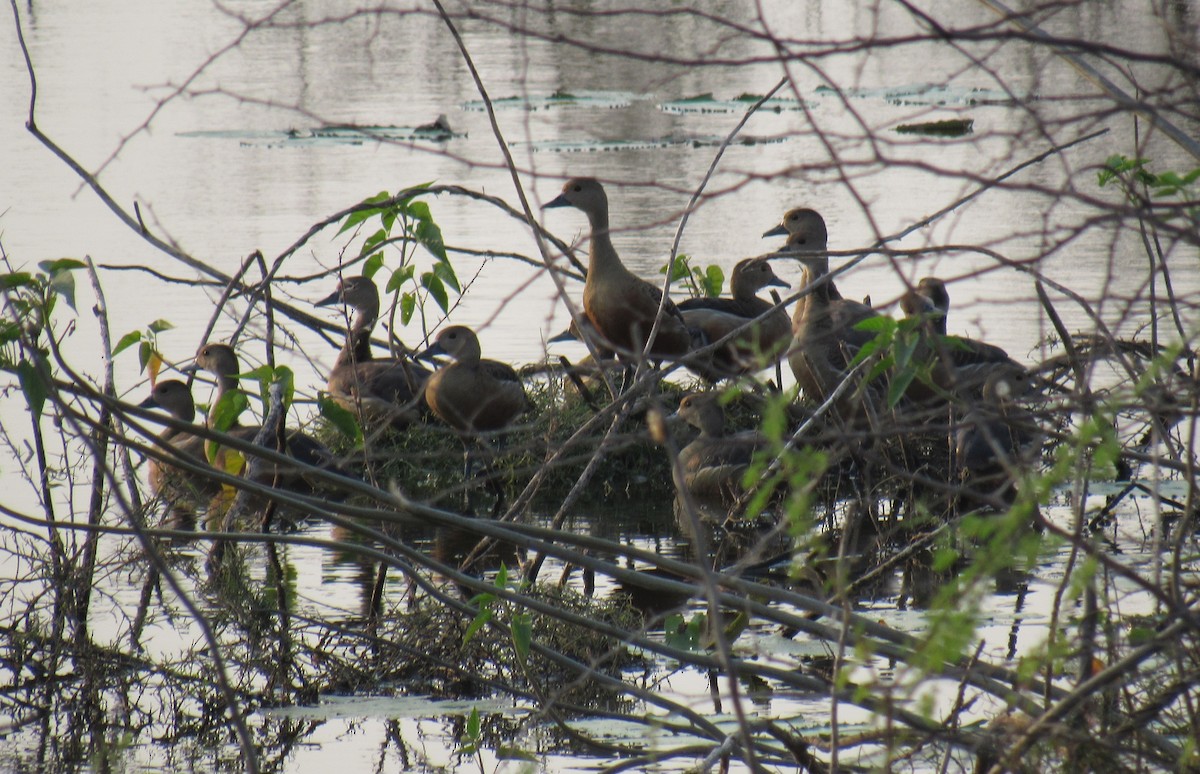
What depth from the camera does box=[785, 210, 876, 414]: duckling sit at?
6.52 metres

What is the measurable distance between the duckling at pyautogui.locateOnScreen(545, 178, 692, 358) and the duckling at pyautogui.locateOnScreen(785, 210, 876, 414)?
570 millimetres

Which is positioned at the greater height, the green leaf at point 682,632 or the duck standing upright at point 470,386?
the green leaf at point 682,632

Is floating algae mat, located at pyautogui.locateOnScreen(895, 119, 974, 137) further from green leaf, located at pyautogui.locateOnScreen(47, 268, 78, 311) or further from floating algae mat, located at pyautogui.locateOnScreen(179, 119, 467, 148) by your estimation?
green leaf, located at pyautogui.locateOnScreen(47, 268, 78, 311)

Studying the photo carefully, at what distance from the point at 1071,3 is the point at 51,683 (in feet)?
11.6

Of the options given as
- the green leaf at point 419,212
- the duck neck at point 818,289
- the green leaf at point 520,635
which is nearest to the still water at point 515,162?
the green leaf at point 419,212

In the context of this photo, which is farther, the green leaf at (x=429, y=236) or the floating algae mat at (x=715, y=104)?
the floating algae mat at (x=715, y=104)

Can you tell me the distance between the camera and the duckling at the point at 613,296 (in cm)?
806

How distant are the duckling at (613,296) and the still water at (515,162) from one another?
30cm

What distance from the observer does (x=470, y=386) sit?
766 centimetres

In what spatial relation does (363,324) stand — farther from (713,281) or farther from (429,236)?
(429,236)

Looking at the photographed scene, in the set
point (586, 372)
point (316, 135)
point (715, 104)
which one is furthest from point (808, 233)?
point (715, 104)

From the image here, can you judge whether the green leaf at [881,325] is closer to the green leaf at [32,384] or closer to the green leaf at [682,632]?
the green leaf at [32,384]

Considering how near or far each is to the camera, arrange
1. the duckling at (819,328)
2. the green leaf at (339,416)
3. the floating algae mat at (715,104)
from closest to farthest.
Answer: the green leaf at (339,416)
the duckling at (819,328)
the floating algae mat at (715,104)

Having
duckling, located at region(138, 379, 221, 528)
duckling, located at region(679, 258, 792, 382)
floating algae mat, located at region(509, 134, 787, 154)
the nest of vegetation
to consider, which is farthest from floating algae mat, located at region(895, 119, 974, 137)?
the nest of vegetation
